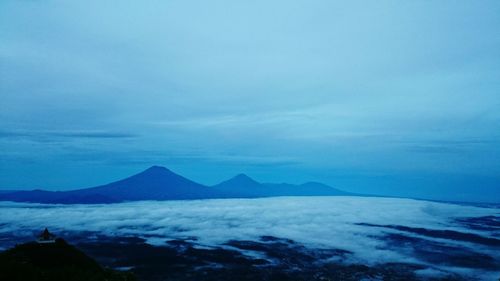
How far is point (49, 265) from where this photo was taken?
125 ft

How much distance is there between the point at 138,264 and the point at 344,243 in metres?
49.3

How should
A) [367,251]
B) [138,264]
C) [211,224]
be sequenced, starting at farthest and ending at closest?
[211,224] < [367,251] < [138,264]

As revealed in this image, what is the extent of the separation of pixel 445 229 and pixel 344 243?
163 ft

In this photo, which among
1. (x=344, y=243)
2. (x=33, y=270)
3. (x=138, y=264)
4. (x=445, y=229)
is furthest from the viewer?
(x=445, y=229)

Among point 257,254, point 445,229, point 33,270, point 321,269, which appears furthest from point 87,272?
point 445,229

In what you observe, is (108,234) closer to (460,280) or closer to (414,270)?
(414,270)

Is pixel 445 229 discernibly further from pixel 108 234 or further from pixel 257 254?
pixel 108 234

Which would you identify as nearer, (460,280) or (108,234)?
(460,280)

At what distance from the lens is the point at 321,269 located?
61.8 meters

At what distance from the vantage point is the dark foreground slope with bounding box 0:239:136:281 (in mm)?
30945

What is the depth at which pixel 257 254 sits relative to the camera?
76.4 meters

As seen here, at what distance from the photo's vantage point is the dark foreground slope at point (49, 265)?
30.9 meters

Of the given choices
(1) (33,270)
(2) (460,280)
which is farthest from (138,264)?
(2) (460,280)

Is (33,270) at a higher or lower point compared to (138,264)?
higher
